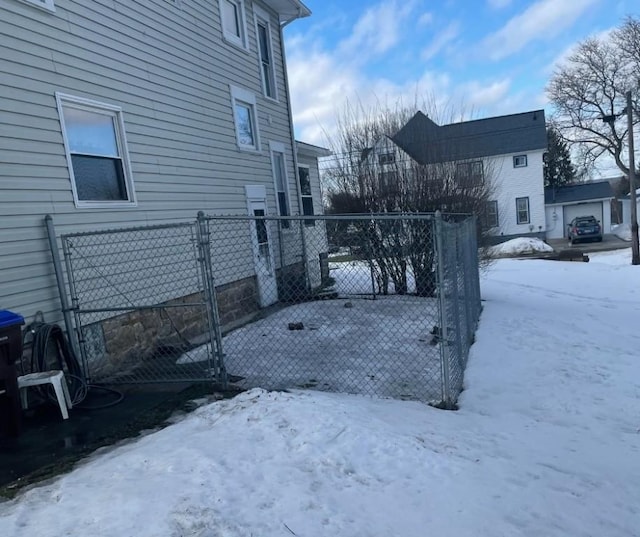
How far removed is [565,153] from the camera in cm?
3922

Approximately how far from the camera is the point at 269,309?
1009 cm

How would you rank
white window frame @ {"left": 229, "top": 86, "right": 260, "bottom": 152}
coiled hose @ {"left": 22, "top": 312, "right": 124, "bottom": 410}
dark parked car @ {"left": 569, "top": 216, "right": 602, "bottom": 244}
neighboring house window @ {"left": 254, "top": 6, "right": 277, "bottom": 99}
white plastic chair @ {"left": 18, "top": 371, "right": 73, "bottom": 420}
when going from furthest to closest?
dark parked car @ {"left": 569, "top": 216, "right": 602, "bottom": 244}
neighboring house window @ {"left": 254, "top": 6, "right": 277, "bottom": 99}
white window frame @ {"left": 229, "top": 86, "right": 260, "bottom": 152}
coiled hose @ {"left": 22, "top": 312, "right": 124, "bottom": 410}
white plastic chair @ {"left": 18, "top": 371, "right": 73, "bottom": 420}

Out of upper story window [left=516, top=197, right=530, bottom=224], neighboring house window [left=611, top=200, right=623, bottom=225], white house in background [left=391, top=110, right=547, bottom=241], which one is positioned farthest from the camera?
neighboring house window [left=611, top=200, right=623, bottom=225]

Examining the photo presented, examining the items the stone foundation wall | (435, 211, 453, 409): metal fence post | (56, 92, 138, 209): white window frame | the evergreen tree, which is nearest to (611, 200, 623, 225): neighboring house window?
the evergreen tree

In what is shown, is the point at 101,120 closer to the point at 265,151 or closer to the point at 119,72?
the point at 119,72

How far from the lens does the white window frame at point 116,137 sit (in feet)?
17.8

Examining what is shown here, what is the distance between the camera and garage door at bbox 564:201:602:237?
32.8 metres

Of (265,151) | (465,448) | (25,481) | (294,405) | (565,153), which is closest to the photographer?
(25,481)

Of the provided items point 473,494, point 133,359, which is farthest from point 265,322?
point 473,494

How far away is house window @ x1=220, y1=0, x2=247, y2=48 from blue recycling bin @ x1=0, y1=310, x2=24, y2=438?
25.2 ft

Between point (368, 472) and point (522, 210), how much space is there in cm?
2996

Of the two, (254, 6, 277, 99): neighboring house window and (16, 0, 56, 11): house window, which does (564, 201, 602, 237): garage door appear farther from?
(16, 0, 56, 11): house window

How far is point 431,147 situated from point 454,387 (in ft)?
26.5

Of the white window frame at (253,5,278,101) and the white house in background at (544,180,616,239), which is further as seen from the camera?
the white house in background at (544,180,616,239)
